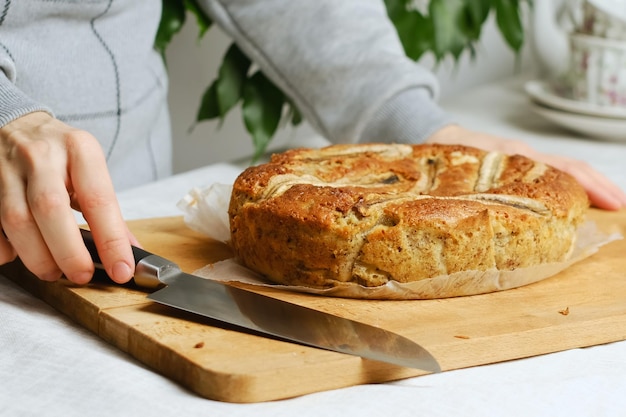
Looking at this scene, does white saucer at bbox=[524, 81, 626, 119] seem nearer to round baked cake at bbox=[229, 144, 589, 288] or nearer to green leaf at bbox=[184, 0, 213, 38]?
green leaf at bbox=[184, 0, 213, 38]

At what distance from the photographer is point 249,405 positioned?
694 mm

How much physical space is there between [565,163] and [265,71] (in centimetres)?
60

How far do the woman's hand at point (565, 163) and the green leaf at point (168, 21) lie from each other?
1.85 feet

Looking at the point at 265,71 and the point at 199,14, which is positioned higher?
the point at 199,14

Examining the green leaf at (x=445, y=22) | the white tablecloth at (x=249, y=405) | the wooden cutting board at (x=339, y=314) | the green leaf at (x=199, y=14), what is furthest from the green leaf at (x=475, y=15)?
the white tablecloth at (x=249, y=405)

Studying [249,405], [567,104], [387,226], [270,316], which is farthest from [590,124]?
[249,405]

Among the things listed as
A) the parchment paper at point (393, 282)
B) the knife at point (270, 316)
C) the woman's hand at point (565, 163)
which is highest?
the knife at point (270, 316)

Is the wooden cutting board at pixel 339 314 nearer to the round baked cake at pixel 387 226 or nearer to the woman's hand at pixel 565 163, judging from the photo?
the round baked cake at pixel 387 226

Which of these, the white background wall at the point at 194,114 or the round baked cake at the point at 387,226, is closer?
the round baked cake at the point at 387,226

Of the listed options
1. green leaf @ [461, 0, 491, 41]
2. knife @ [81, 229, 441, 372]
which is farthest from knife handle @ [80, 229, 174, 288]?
green leaf @ [461, 0, 491, 41]

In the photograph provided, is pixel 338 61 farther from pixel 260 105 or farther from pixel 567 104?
pixel 567 104

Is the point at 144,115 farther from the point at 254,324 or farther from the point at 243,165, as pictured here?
the point at 254,324

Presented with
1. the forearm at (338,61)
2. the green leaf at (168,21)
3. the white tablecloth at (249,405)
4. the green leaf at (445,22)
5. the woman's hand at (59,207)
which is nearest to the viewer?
the white tablecloth at (249,405)

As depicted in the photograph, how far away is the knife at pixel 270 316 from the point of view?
0.74 metres
